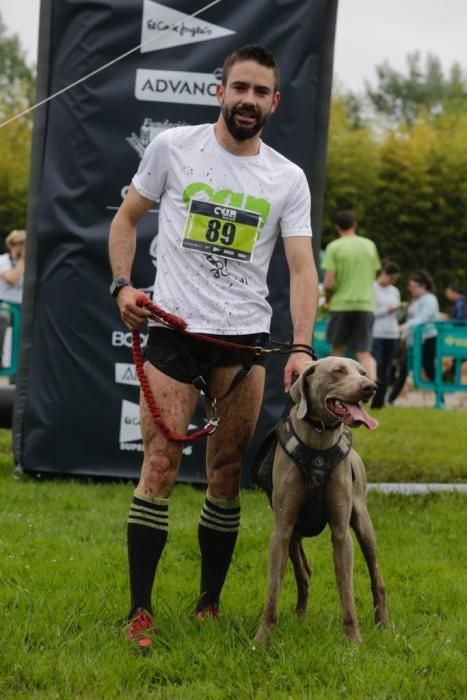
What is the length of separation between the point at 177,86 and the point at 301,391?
14.1 feet

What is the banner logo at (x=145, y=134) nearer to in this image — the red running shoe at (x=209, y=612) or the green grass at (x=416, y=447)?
the green grass at (x=416, y=447)

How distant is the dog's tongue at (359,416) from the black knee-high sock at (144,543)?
0.88m

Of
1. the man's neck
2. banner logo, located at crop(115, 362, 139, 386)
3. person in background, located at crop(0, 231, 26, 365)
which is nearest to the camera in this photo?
the man's neck

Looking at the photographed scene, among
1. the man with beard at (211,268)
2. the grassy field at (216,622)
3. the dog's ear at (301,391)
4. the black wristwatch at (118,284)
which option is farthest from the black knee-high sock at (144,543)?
the black wristwatch at (118,284)

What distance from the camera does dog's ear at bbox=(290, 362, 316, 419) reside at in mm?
4508

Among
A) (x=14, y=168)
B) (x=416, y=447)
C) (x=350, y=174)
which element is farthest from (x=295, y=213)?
(x=14, y=168)

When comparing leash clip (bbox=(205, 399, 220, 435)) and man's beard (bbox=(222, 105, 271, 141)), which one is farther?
leash clip (bbox=(205, 399, 220, 435))

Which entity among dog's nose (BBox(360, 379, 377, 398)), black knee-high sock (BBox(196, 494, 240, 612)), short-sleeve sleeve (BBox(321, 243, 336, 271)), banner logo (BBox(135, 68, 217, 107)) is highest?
banner logo (BBox(135, 68, 217, 107))

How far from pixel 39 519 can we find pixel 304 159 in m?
3.08

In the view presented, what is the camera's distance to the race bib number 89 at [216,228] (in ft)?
15.3

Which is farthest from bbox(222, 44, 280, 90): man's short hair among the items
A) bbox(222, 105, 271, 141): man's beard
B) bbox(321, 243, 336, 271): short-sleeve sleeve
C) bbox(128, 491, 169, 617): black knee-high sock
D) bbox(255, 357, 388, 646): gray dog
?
bbox(321, 243, 336, 271): short-sleeve sleeve

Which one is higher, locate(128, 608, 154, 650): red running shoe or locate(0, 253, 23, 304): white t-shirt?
locate(0, 253, 23, 304): white t-shirt

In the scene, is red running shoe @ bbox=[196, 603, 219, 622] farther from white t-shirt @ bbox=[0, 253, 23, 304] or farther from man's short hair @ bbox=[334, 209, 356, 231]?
man's short hair @ bbox=[334, 209, 356, 231]

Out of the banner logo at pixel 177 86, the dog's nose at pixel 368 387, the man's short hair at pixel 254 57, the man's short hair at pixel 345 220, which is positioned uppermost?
the banner logo at pixel 177 86
